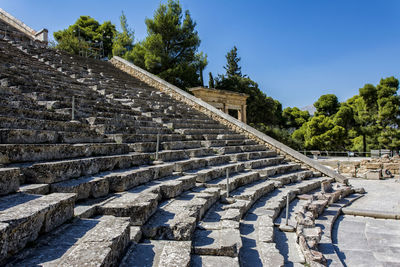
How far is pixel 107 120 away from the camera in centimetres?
634

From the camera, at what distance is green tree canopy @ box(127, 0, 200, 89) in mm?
18297

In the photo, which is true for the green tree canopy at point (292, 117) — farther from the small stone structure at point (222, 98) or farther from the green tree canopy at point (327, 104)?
the small stone structure at point (222, 98)

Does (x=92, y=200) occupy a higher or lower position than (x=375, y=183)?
higher

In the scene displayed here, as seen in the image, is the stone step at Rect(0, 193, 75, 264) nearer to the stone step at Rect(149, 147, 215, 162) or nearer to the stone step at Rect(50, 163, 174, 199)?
the stone step at Rect(50, 163, 174, 199)

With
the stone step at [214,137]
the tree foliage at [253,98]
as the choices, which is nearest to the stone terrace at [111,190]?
the stone step at [214,137]

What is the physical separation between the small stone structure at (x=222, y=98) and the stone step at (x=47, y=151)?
11258 millimetres

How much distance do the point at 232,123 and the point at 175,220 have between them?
8.65m

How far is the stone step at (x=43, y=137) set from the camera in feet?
11.4

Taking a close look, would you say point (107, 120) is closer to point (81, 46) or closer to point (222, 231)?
point (222, 231)

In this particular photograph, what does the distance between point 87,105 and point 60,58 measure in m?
6.96

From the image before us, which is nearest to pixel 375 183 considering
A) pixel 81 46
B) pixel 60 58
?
pixel 60 58

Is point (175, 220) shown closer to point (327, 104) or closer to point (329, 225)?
point (329, 225)

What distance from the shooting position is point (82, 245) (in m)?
2.08

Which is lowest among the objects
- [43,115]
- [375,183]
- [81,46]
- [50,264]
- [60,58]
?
[375,183]
